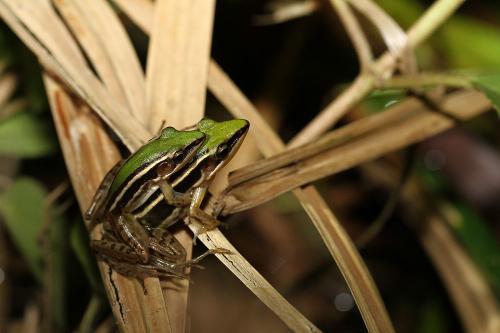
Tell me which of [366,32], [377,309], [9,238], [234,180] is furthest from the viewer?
[366,32]

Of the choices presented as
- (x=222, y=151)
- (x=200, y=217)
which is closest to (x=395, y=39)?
(x=222, y=151)

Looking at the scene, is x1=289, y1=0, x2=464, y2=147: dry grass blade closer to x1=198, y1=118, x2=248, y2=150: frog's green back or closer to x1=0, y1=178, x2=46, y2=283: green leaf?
x1=198, y1=118, x2=248, y2=150: frog's green back

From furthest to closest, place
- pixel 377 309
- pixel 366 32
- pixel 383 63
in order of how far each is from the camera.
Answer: pixel 366 32
pixel 383 63
pixel 377 309

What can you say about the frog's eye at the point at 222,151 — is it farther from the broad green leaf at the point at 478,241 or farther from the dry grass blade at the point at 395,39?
the broad green leaf at the point at 478,241

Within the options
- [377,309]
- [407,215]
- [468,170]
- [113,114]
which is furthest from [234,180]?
[468,170]

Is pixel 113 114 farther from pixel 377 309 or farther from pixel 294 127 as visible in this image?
pixel 294 127

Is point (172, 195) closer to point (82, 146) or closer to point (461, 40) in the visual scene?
point (82, 146)
